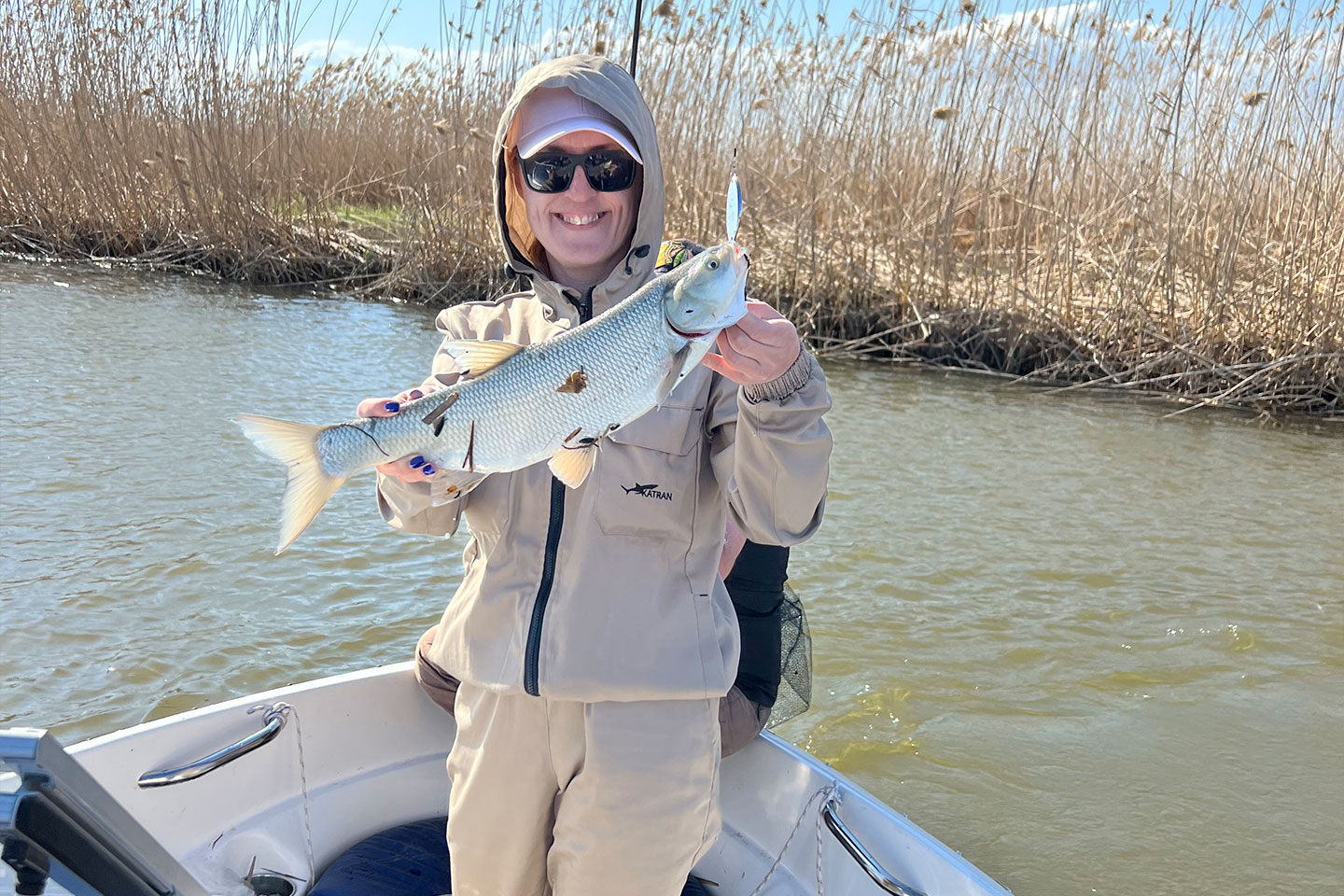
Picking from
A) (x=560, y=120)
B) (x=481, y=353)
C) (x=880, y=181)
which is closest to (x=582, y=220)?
(x=560, y=120)

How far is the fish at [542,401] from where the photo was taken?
1.59 meters

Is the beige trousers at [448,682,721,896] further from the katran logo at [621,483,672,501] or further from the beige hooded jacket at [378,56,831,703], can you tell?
the katran logo at [621,483,672,501]

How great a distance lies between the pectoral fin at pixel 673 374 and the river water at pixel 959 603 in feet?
6.83

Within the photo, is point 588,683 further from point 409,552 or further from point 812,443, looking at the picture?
point 409,552

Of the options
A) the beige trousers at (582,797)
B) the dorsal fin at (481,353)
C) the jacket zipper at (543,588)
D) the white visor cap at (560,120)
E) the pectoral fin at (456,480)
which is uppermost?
the white visor cap at (560,120)

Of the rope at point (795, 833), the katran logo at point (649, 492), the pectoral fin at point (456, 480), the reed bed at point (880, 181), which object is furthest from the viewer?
the reed bed at point (880, 181)

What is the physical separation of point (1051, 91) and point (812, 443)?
7431mm

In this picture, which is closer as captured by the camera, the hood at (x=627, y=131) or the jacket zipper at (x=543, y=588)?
the jacket zipper at (x=543, y=588)

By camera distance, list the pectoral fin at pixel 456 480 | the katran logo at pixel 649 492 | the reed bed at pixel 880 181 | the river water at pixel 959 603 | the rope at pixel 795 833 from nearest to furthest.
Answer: the pectoral fin at pixel 456 480, the katran logo at pixel 649 492, the rope at pixel 795 833, the river water at pixel 959 603, the reed bed at pixel 880 181

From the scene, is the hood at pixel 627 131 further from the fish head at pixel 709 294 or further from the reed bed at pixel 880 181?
the reed bed at pixel 880 181

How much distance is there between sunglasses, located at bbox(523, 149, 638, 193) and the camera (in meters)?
2.00

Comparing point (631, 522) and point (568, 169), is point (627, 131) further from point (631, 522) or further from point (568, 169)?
point (631, 522)

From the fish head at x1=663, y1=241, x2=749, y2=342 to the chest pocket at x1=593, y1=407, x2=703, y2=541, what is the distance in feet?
1.23

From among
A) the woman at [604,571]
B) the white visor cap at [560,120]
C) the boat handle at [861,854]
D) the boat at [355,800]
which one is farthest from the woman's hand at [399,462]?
the boat handle at [861,854]
